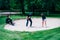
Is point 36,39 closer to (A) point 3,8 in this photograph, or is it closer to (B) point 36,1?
(B) point 36,1

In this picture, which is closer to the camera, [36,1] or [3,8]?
[36,1]

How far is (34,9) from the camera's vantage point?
45.7 meters

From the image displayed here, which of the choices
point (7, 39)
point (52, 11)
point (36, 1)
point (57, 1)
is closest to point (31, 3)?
point (36, 1)

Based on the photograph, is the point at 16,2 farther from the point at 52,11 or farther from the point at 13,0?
the point at 52,11

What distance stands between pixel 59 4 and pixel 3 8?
24560 millimetres

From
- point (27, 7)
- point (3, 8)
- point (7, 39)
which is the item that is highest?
point (7, 39)

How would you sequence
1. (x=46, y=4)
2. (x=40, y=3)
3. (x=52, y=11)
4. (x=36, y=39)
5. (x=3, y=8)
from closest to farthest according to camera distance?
(x=36, y=39) < (x=40, y=3) < (x=46, y=4) < (x=52, y=11) < (x=3, y=8)

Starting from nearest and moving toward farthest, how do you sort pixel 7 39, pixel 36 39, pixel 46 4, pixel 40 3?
pixel 36 39 → pixel 7 39 → pixel 40 3 → pixel 46 4

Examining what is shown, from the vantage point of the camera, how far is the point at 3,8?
63281mm

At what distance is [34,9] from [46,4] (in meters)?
5.39

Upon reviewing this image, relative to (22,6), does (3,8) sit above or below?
below

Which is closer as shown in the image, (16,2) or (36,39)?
(36,39)

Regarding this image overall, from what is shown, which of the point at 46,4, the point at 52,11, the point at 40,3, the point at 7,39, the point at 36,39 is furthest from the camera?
the point at 52,11

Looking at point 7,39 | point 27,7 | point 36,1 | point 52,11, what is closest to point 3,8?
point 52,11
